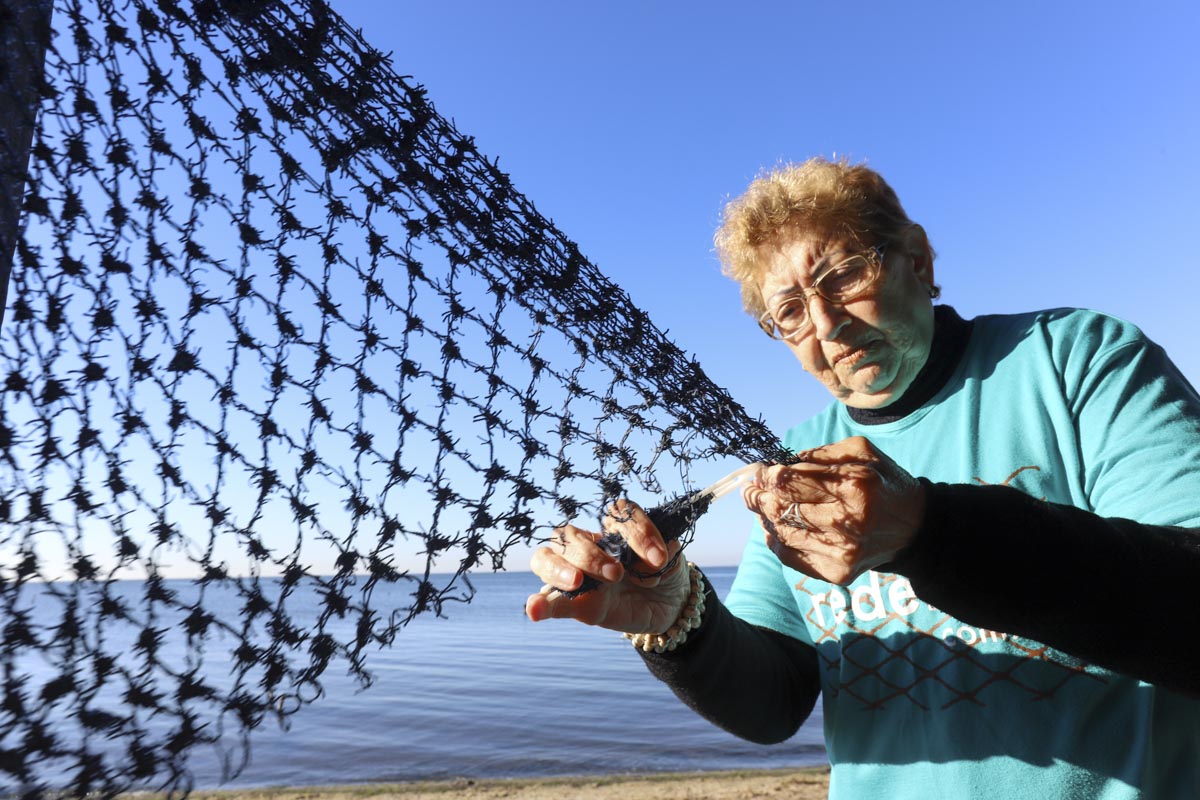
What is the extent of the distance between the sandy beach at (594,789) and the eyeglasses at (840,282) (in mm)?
8502

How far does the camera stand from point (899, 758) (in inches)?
87.4

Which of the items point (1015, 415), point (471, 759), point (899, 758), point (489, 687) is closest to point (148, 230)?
point (1015, 415)

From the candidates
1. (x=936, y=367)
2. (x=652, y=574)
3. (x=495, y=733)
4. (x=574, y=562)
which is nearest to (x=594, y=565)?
(x=574, y=562)

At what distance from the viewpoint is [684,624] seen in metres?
2.52

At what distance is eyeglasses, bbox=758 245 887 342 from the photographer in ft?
7.75

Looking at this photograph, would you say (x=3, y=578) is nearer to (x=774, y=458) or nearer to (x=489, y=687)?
(x=774, y=458)

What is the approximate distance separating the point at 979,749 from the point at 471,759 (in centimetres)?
1154

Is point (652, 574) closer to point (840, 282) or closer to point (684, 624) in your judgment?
point (684, 624)

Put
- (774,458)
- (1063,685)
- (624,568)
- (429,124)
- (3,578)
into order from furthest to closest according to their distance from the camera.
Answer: (774,458)
(624,568)
(1063,685)
(429,124)
(3,578)

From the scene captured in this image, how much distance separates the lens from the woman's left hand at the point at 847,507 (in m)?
1.56

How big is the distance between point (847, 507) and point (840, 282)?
3.47ft

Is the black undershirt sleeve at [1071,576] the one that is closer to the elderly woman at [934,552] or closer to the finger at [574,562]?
the elderly woman at [934,552]

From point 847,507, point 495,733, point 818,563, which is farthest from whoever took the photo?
point 495,733

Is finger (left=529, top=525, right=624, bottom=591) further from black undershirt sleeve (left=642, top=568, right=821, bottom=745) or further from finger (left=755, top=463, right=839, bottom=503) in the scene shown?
black undershirt sleeve (left=642, top=568, right=821, bottom=745)
